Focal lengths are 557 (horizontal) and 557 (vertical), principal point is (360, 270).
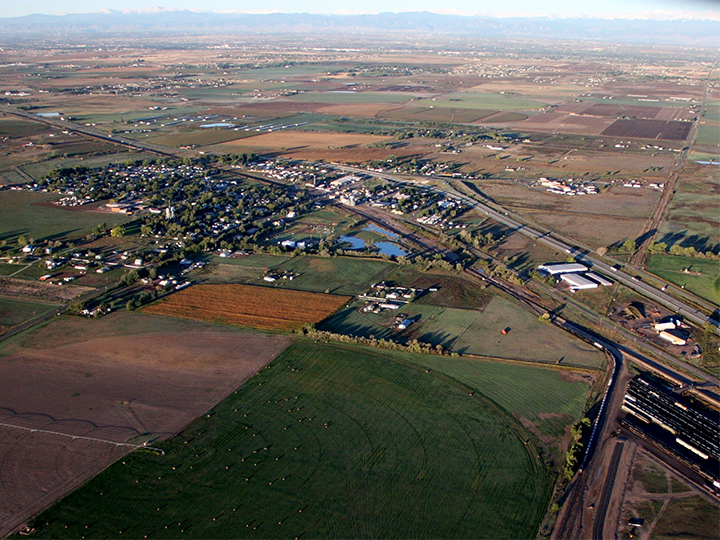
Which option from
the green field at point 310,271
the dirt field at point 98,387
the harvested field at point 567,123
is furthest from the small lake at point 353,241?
Result: the harvested field at point 567,123

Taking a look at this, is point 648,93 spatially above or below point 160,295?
above

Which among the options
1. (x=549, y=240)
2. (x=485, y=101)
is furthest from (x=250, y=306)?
(x=485, y=101)

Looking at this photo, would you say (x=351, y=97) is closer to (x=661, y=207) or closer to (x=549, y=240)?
(x=661, y=207)

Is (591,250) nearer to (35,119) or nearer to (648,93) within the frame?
(35,119)

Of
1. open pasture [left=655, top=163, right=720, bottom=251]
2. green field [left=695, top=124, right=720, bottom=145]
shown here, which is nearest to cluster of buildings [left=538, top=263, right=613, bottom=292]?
open pasture [left=655, top=163, right=720, bottom=251]

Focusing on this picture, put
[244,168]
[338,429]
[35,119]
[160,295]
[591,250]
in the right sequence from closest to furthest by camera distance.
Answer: [338,429], [160,295], [591,250], [244,168], [35,119]

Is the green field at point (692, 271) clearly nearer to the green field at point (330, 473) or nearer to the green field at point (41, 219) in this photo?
the green field at point (330, 473)

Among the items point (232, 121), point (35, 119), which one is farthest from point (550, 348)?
point (35, 119)
